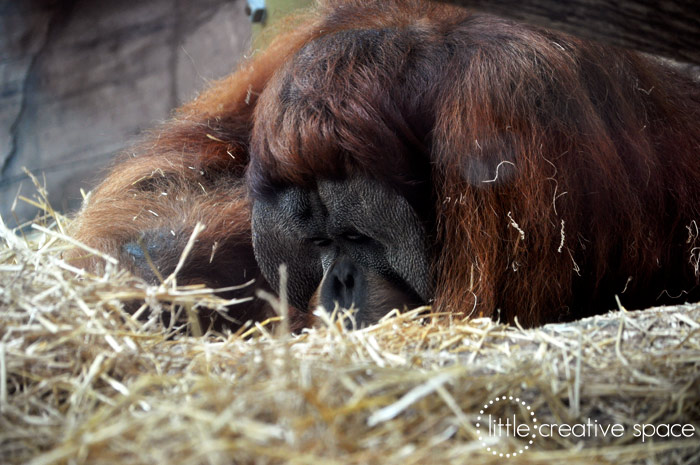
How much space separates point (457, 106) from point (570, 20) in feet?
2.40

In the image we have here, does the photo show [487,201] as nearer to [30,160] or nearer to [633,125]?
[633,125]

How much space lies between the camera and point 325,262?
2.39 meters

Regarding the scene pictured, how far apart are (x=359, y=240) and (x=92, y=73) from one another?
4027 millimetres

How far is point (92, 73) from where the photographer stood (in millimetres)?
5551

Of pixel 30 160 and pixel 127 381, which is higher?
pixel 127 381

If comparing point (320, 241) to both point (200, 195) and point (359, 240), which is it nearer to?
point (359, 240)

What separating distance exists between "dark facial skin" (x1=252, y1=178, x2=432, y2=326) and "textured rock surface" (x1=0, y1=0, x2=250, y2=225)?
3.26 meters

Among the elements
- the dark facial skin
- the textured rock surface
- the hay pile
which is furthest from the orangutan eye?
the textured rock surface

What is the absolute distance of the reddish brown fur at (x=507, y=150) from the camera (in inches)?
82.0

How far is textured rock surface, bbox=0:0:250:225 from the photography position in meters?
5.36

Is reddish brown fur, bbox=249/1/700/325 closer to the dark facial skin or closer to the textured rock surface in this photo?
the dark facial skin

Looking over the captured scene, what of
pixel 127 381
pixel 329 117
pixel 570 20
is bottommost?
pixel 127 381

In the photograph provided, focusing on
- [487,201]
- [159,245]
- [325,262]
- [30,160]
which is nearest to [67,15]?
[30,160]

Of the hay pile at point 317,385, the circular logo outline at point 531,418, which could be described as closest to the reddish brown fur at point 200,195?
the hay pile at point 317,385
